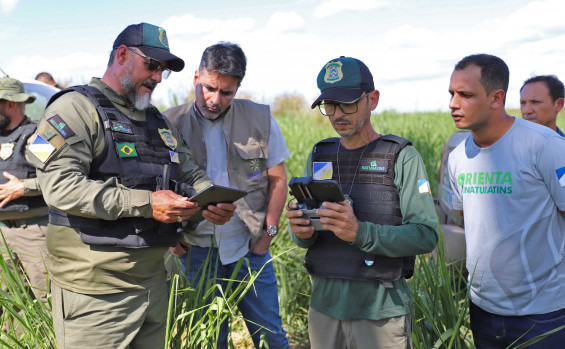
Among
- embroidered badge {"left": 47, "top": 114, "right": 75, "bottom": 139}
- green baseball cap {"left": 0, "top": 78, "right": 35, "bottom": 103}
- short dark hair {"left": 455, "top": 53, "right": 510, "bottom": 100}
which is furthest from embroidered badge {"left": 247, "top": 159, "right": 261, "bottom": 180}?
green baseball cap {"left": 0, "top": 78, "right": 35, "bottom": 103}

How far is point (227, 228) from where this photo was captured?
10.8ft

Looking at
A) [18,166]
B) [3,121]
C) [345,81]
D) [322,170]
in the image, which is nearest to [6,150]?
[18,166]

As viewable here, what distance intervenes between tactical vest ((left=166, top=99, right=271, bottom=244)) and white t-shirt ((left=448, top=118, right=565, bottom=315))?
55.6 inches

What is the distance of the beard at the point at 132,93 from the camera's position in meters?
2.60

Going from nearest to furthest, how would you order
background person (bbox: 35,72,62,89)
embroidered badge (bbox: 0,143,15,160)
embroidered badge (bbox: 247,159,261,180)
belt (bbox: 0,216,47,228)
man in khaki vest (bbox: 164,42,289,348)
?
man in khaki vest (bbox: 164,42,289,348) → embroidered badge (bbox: 247,159,261,180) → embroidered badge (bbox: 0,143,15,160) → belt (bbox: 0,216,47,228) → background person (bbox: 35,72,62,89)

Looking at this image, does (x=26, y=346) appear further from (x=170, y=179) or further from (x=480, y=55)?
(x=480, y=55)

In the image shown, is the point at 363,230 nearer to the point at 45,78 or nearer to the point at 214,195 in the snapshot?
the point at 214,195

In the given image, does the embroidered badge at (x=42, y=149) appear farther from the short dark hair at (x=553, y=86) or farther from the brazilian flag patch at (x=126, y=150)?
the short dark hair at (x=553, y=86)

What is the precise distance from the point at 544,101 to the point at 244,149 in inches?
107

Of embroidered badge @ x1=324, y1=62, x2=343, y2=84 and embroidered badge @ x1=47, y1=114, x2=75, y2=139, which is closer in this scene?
embroidered badge @ x1=47, y1=114, x2=75, y2=139

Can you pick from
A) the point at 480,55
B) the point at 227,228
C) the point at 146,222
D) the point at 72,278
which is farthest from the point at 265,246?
the point at 480,55

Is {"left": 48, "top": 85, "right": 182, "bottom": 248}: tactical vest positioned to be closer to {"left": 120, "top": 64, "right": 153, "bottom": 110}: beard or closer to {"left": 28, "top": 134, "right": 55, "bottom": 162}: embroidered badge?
{"left": 120, "top": 64, "right": 153, "bottom": 110}: beard

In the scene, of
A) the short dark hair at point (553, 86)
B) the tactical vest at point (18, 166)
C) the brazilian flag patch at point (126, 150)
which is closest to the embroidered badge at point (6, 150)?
the tactical vest at point (18, 166)

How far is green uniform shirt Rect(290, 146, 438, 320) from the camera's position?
2.31 meters
